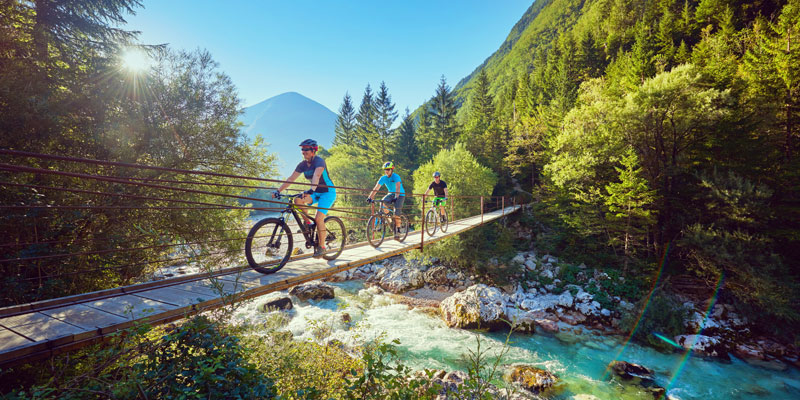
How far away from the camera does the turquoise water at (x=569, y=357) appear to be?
6.81 meters

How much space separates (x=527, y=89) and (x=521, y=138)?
47.7 ft

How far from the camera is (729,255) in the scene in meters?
9.39

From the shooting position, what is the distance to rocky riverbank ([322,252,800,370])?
8.62m

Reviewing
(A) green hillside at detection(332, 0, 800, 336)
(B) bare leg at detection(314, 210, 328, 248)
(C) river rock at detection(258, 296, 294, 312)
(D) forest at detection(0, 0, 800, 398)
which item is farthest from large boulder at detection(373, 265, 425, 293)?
(B) bare leg at detection(314, 210, 328, 248)

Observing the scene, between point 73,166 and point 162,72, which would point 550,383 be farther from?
point 162,72

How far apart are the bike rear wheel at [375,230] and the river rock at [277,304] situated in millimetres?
7168

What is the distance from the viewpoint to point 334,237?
13.2 ft

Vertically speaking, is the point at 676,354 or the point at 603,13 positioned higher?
the point at 603,13

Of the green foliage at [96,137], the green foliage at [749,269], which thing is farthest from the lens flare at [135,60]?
the green foliage at [749,269]

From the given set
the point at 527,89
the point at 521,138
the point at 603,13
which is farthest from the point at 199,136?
the point at 603,13

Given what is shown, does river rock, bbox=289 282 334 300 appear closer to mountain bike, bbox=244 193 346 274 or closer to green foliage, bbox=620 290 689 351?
mountain bike, bbox=244 193 346 274

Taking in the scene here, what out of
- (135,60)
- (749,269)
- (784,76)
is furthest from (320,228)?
(784,76)

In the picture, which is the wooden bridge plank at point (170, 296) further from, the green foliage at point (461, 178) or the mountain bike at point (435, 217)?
the green foliage at point (461, 178)

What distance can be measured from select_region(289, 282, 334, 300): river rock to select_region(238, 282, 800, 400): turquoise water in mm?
774
